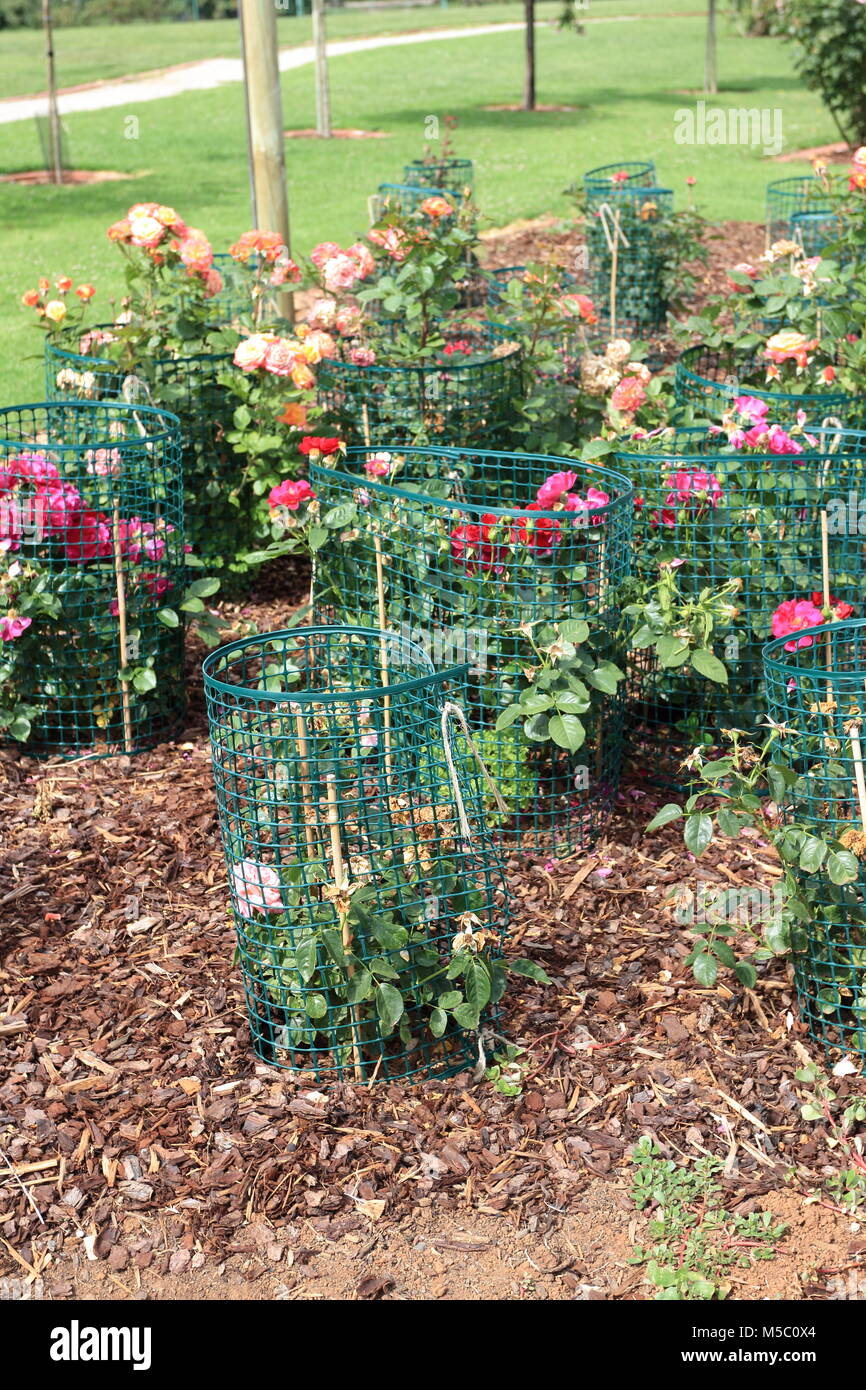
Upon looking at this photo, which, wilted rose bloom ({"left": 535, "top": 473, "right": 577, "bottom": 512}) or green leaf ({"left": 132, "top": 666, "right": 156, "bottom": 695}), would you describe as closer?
wilted rose bloom ({"left": 535, "top": 473, "right": 577, "bottom": 512})

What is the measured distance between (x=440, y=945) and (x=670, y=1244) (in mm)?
761

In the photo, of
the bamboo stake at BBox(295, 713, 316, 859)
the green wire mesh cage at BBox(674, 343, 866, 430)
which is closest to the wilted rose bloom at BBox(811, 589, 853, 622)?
the green wire mesh cage at BBox(674, 343, 866, 430)

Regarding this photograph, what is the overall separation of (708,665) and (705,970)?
0.91 m

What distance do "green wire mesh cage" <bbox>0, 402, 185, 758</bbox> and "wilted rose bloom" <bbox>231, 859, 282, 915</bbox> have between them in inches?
54.2

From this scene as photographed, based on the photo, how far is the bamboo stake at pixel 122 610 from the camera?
4227mm

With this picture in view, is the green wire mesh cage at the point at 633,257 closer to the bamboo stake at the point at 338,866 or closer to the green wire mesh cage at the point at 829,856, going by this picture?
the green wire mesh cage at the point at 829,856

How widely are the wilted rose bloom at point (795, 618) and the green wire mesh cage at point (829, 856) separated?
0.45 metres

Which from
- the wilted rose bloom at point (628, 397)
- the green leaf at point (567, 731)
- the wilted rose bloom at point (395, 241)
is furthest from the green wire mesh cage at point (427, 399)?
the green leaf at point (567, 731)

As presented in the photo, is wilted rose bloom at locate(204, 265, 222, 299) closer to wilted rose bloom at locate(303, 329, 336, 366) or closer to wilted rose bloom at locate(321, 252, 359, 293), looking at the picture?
wilted rose bloom at locate(321, 252, 359, 293)

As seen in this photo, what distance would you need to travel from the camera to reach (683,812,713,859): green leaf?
3115 mm

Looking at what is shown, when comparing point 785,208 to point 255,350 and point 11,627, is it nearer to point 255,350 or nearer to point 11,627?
point 255,350

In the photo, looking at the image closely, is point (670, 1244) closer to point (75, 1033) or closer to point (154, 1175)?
point (154, 1175)

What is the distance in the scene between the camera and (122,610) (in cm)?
424

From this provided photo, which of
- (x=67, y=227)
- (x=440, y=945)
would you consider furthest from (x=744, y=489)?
(x=67, y=227)
